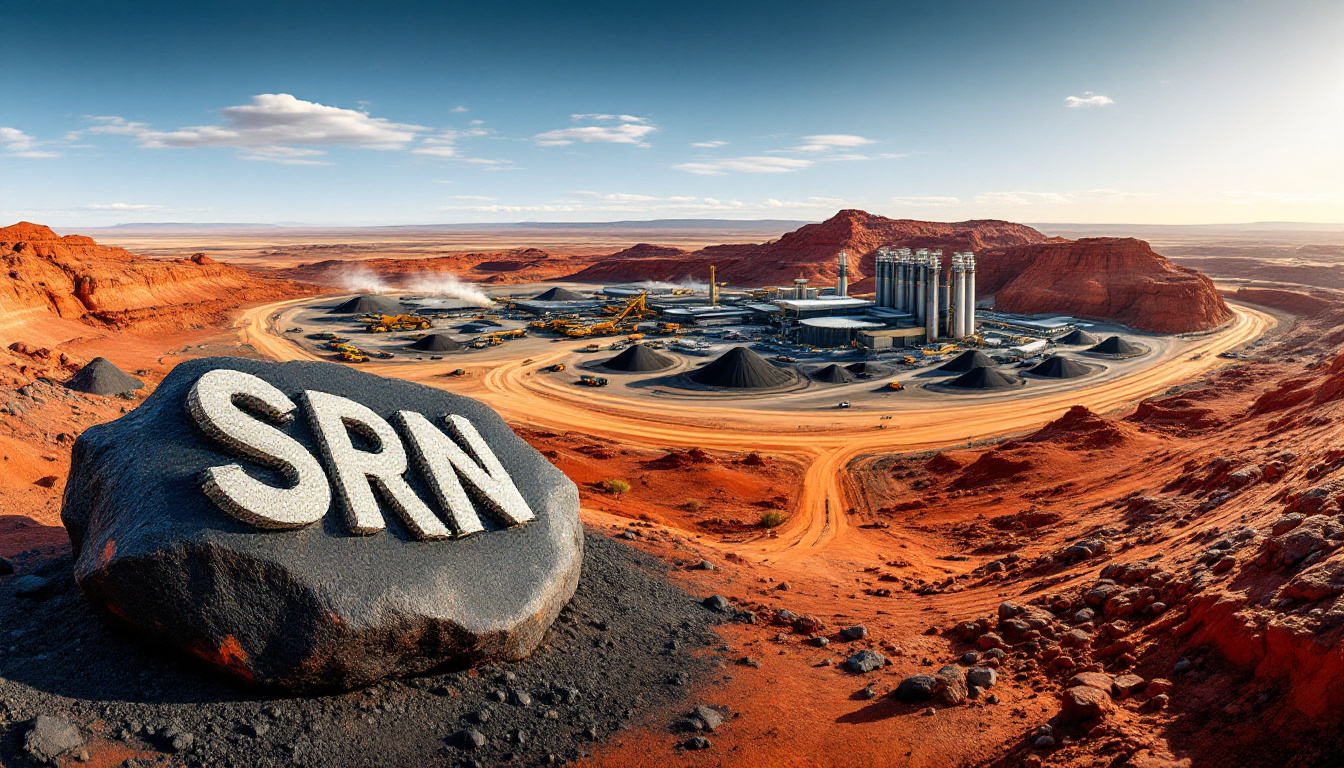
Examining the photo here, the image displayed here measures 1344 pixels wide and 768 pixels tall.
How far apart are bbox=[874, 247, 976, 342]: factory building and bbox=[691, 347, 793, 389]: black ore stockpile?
26.0 meters

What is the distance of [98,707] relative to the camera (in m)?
11.2

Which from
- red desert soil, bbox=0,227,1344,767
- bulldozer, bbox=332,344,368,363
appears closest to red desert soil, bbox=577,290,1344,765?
red desert soil, bbox=0,227,1344,767

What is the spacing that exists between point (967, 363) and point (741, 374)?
19726mm

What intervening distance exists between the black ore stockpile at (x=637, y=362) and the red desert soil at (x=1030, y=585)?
30551 mm

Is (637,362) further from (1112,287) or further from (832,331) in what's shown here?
(1112,287)

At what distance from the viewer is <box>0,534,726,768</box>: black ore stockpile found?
1102 centimetres

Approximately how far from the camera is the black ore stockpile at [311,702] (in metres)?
11.0

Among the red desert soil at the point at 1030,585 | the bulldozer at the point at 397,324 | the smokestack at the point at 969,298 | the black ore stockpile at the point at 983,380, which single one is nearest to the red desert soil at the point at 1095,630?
the red desert soil at the point at 1030,585

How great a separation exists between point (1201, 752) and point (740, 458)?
101 ft

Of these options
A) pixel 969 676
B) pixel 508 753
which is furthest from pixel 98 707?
pixel 969 676

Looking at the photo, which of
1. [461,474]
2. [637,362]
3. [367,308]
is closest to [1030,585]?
[461,474]

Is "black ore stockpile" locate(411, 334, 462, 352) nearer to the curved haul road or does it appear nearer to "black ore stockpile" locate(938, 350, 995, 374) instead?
the curved haul road

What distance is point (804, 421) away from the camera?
2008 inches

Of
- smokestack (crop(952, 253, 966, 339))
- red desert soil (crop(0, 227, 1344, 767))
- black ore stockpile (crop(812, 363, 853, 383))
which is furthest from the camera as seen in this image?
smokestack (crop(952, 253, 966, 339))
